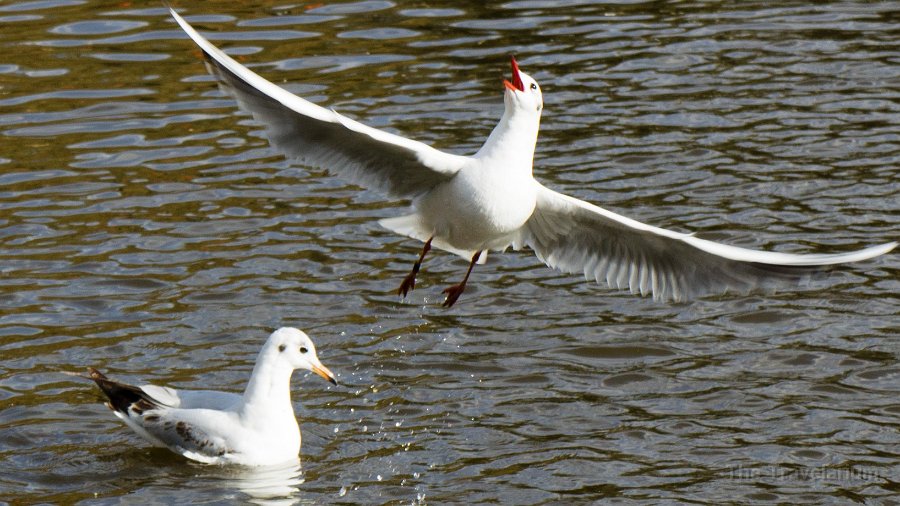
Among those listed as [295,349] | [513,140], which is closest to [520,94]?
[513,140]

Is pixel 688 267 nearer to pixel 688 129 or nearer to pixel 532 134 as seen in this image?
pixel 532 134

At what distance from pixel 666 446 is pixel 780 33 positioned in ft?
25.0

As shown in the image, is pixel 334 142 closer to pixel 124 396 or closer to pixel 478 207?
pixel 478 207

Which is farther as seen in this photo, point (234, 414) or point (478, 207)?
point (478, 207)

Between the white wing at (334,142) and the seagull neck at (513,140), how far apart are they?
0.18 meters

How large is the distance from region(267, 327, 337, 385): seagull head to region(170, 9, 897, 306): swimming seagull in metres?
0.84

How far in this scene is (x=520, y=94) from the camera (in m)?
8.34

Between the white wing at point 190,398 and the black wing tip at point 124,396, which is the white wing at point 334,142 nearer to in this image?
the white wing at point 190,398

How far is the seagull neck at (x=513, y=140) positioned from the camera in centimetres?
827

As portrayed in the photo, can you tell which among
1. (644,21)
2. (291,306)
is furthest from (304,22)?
(291,306)

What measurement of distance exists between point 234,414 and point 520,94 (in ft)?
7.19

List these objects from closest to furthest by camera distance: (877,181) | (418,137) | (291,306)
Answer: (291,306), (877,181), (418,137)

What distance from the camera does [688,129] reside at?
1249cm

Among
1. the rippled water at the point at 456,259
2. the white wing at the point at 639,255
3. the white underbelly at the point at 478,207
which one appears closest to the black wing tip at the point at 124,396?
the rippled water at the point at 456,259
